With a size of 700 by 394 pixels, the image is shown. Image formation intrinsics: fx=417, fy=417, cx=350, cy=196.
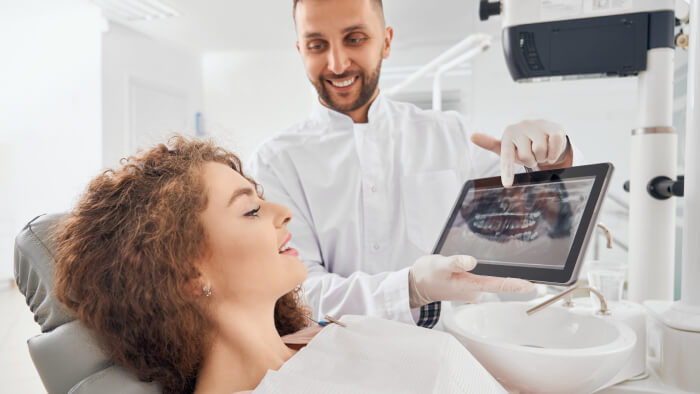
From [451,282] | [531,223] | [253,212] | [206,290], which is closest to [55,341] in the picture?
[206,290]

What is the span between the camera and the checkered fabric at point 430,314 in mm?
794

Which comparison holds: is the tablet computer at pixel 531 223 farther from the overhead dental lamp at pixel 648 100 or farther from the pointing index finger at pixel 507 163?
the overhead dental lamp at pixel 648 100

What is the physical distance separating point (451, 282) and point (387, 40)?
53 cm

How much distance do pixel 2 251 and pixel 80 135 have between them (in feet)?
0.85

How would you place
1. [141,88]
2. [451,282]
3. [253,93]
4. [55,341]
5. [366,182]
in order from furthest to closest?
[141,88] < [253,93] < [366,182] < [451,282] < [55,341]

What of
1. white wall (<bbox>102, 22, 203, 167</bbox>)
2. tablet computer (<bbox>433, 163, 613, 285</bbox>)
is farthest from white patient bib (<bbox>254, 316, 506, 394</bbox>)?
white wall (<bbox>102, 22, 203, 167</bbox>)

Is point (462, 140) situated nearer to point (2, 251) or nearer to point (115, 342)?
point (115, 342)

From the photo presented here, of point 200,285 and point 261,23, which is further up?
point 261,23

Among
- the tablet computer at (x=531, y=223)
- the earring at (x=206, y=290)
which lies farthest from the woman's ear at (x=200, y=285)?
the tablet computer at (x=531, y=223)

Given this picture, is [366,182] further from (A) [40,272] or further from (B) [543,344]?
(A) [40,272]

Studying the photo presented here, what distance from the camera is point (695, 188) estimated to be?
66 centimetres

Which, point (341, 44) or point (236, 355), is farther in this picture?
point (341, 44)

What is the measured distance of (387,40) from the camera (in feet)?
2.94

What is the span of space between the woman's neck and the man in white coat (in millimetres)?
203
